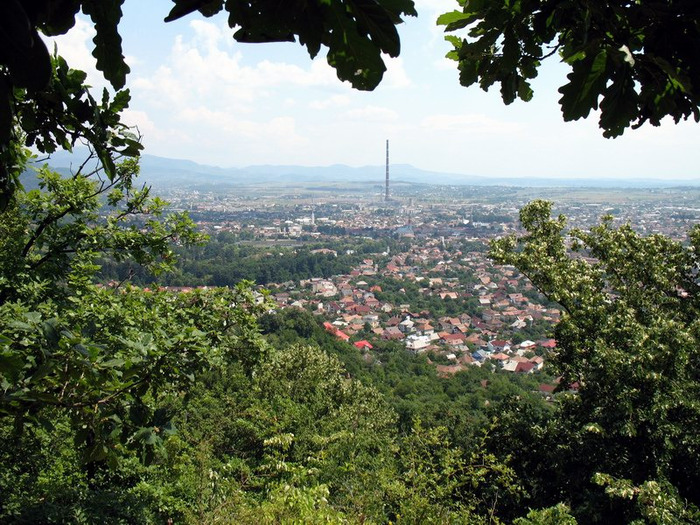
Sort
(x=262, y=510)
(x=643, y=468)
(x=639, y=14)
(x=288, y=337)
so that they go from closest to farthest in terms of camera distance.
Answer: (x=639, y=14), (x=262, y=510), (x=643, y=468), (x=288, y=337)

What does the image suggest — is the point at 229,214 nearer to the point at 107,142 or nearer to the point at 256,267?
the point at 256,267

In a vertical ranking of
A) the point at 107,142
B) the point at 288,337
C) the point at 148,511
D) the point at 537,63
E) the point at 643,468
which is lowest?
the point at 288,337

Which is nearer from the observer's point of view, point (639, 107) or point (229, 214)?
point (639, 107)

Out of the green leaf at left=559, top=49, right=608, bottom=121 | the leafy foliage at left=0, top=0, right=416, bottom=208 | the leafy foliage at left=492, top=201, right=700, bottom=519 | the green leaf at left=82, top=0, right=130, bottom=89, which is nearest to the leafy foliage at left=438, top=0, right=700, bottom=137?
the green leaf at left=559, top=49, right=608, bottom=121

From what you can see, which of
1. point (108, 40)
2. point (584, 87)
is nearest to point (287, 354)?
point (108, 40)

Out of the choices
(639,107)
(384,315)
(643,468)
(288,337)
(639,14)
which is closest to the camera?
(639,14)

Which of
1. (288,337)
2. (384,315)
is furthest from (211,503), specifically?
(384,315)

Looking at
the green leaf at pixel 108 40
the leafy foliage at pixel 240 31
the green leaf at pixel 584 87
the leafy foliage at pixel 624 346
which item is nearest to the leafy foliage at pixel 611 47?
the green leaf at pixel 584 87

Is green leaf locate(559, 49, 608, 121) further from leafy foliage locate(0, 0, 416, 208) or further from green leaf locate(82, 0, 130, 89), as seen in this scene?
green leaf locate(82, 0, 130, 89)

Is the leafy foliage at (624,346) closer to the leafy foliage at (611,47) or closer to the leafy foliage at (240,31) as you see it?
the leafy foliage at (611,47)

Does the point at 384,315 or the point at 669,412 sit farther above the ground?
the point at 669,412
